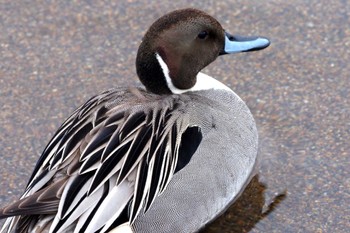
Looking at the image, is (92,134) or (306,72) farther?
(306,72)

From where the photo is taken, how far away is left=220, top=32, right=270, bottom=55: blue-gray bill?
479 centimetres

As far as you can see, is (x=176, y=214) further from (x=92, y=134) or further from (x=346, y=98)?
(x=346, y=98)

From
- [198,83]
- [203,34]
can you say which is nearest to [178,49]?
[203,34]

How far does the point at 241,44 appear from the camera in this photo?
4.81 m

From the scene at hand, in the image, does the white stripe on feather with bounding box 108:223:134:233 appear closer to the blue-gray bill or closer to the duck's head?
the duck's head

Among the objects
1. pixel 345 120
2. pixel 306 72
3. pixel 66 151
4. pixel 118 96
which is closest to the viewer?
pixel 66 151

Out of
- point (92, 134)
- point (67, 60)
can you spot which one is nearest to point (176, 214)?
point (92, 134)

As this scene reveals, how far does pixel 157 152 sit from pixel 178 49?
0.60 m

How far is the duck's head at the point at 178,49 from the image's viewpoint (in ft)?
14.9

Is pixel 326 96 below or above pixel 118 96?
below

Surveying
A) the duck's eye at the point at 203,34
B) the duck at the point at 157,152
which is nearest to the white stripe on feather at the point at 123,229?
the duck at the point at 157,152

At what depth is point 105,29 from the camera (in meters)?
5.72

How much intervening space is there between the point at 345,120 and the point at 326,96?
230 millimetres

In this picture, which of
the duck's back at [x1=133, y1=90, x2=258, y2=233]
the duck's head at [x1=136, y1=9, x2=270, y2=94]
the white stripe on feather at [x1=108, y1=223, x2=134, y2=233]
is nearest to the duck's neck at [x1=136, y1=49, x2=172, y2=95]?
the duck's head at [x1=136, y1=9, x2=270, y2=94]
